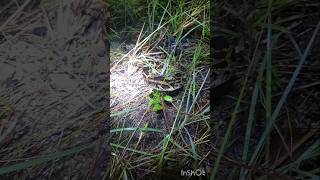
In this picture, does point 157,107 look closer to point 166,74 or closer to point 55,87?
point 166,74

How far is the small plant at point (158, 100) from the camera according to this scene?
0.98 meters

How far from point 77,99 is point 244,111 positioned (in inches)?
14.8

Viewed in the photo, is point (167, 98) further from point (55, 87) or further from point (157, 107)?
point (55, 87)

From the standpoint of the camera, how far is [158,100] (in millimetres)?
984

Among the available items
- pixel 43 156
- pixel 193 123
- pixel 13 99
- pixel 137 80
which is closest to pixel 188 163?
pixel 193 123

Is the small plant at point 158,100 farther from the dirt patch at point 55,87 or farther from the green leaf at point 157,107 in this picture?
the dirt patch at point 55,87

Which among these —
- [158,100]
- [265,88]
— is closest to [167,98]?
[158,100]

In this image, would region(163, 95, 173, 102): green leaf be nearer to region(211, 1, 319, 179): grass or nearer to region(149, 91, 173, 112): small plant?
region(149, 91, 173, 112): small plant

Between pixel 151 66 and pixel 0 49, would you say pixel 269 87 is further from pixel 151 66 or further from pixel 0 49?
pixel 0 49

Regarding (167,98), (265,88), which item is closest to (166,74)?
(167,98)

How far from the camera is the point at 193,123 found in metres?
0.97

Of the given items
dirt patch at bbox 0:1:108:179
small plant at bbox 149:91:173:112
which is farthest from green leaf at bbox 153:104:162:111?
dirt patch at bbox 0:1:108:179

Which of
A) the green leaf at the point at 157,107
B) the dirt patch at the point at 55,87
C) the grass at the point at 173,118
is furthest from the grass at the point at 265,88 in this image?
the dirt patch at the point at 55,87

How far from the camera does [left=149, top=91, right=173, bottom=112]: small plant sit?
3.22 ft
